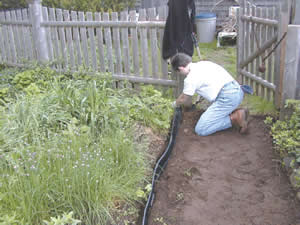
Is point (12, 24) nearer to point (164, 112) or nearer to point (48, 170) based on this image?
point (164, 112)

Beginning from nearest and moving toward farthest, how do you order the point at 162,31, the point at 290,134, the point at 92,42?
the point at 290,134 → the point at 162,31 → the point at 92,42

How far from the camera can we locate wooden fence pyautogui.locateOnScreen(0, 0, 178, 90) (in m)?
6.06

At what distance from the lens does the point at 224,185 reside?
154 inches

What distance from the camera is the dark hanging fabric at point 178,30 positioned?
216 inches

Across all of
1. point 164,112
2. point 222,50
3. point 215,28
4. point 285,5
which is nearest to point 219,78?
point 164,112

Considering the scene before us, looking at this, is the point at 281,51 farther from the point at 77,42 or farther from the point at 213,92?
the point at 77,42

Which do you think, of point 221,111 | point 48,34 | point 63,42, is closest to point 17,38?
point 48,34

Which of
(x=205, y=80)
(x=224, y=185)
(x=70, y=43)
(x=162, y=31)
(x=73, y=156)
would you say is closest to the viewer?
(x=73, y=156)

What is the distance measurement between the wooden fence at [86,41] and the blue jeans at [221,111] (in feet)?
3.84

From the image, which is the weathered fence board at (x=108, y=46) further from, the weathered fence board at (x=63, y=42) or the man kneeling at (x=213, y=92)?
the man kneeling at (x=213, y=92)

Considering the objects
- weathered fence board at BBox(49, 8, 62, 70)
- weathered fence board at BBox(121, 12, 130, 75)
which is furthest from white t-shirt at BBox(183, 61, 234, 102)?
weathered fence board at BBox(49, 8, 62, 70)

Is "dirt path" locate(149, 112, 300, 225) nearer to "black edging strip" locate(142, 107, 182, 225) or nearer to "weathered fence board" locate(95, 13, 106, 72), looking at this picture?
"black edging strip" locate(142, 107, 182, 225)

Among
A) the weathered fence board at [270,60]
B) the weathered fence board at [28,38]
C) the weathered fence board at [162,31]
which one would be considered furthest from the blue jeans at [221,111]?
the weathered fence board at [28,38]

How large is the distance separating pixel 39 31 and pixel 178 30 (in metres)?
3.42
